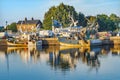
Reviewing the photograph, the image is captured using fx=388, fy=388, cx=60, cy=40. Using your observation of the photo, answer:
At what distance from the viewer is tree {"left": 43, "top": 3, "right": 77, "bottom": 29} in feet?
324

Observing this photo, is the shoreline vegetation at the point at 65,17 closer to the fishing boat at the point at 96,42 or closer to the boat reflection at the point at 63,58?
the fishing boat at the point at 96,42

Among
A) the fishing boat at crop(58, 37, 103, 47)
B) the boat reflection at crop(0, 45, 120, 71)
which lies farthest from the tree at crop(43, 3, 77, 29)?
the boat reflection at crop(0, 45, 120, 71)

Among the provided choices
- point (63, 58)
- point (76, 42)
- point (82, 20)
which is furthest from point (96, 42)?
point (82, 20)

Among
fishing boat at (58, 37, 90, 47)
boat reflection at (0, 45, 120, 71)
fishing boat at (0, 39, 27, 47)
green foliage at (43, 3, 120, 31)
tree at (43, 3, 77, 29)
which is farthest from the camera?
green foliage at (43, 3, 120, 31)

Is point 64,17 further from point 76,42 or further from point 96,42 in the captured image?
point 76,42

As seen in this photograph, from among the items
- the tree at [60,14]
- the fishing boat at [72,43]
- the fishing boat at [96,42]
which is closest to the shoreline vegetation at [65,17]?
the tree at [60,14]

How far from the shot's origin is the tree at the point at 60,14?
3888 inches

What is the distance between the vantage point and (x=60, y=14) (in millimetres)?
100188

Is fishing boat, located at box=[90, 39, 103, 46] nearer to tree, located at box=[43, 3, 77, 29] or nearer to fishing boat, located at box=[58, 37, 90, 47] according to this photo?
fishing boat, located at box=[58, 37, 90, 47]

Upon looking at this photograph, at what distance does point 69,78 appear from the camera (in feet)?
99.7

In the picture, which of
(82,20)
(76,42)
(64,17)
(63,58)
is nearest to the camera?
(63,58)

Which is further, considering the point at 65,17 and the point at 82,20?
the point at 82,20

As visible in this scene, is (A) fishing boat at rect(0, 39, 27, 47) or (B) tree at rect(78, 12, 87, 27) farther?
(B) tree at rect(78, 12, 87, 27)

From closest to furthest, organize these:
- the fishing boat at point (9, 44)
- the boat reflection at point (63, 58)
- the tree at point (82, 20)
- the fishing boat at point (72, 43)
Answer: the boat reflection at point (63, 58) → the fishing boat at point (72, 43) → the fishing boat at point (9, 44) → the tree at point (82, 20)
